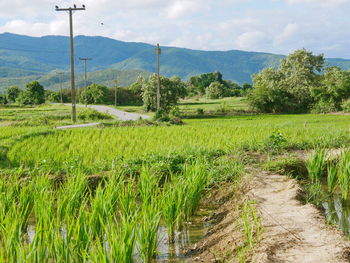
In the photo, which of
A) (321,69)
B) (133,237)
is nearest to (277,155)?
(133,237)

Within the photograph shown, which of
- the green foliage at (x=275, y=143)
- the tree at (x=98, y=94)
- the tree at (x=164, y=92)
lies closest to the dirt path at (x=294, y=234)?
the green foliage at (x=275, y=143)

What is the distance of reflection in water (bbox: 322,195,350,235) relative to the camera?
188 inches

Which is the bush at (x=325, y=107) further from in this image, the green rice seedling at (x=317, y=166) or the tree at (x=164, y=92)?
the green rice seedling at (x=317, y=166)

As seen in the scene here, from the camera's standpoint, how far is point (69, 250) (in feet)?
9.87

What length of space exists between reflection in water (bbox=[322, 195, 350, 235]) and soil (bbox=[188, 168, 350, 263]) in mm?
460

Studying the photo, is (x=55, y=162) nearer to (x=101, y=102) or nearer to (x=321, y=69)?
(x=321, y=69)

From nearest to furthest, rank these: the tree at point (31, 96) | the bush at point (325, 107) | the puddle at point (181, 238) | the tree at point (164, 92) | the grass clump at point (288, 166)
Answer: the puddle at point (181, 238) < the grass clump at point (288, 166) < the tree at point (164, 92) < the bush at point (325, 107) < the tree at point (31, 96)

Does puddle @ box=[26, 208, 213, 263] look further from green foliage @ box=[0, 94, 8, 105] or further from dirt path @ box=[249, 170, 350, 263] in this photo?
green foliage @ box=[0, 94, 8, 105]

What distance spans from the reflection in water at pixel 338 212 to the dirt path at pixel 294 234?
478 mm

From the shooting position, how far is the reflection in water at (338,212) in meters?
4.77

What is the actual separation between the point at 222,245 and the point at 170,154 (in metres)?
3.60

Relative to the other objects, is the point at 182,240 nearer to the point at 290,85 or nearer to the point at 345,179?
the point at 345,179

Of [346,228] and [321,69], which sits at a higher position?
[321,69]

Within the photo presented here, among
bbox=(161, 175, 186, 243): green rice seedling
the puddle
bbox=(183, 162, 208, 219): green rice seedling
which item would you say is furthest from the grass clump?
bbox=(161, 175, 186, 243): green rice seedling
